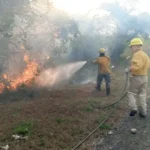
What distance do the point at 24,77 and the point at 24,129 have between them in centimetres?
682

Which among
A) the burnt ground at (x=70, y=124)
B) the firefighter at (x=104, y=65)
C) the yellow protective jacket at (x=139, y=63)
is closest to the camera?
the burnt ground at (x=70, y=124)

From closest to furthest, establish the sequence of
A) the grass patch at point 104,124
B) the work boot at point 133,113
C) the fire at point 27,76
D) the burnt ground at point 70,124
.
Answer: the burnt ground at point 70,124 < the grass patch at point 104,124 < the work boot at point 133,113 < the fire at point 27,76

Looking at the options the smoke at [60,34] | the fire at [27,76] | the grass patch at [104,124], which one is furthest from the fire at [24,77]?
the grass patch at [104,124]

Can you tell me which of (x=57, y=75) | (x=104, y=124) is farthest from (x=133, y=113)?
(x=57, y=75)

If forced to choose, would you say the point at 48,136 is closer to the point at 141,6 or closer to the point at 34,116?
the point at 34,116

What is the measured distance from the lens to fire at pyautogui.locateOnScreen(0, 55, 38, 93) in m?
13.1

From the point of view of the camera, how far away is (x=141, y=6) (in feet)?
76.9

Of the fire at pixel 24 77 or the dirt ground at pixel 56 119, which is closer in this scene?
the dirt ground at pixel 56 119

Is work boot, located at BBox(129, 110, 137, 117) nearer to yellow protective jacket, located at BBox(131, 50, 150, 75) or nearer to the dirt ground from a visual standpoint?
the dirt ground

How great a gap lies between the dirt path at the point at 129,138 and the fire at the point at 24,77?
6528 millimetres

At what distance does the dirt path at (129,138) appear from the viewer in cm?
670

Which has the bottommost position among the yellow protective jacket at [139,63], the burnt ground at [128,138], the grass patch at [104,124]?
the burnt ground at [128,138]

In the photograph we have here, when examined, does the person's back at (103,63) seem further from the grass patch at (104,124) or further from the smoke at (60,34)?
the grass patch at (104,124)

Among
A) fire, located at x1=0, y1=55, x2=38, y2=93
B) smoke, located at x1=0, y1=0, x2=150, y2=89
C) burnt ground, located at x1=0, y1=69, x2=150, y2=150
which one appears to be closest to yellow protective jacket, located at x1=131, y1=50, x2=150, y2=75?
burnt ground, located at x1=0, y1=69, x2=150, y2=150
